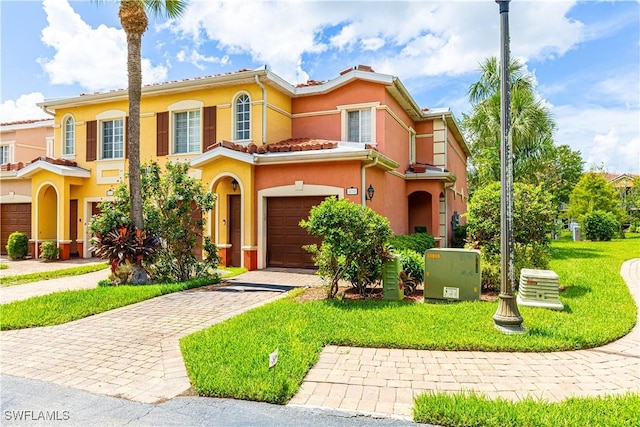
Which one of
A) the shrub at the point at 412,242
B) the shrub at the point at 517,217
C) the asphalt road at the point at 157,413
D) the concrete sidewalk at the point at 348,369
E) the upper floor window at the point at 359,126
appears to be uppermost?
the upper floor window at the point at 359,126

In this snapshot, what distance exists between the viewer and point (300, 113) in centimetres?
1659

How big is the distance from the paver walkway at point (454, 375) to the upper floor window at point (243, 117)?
36.5 feet

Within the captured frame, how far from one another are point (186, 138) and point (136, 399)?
13717mm

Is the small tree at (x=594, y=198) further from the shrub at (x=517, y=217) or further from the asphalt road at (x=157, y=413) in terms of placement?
the asphalt road at (x=157, y=413)

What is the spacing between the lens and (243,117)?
15336mm

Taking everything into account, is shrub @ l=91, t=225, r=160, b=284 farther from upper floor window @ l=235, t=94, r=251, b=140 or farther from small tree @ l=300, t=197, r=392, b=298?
upper floor window @ l=235, t=94, r=251, b=140

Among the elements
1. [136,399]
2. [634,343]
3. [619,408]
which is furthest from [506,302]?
[136,399]

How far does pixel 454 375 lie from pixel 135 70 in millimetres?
11326

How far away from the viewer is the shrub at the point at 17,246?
17.6 meters

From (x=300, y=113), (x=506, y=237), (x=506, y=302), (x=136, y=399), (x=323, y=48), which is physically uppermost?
(x=323, y=48)

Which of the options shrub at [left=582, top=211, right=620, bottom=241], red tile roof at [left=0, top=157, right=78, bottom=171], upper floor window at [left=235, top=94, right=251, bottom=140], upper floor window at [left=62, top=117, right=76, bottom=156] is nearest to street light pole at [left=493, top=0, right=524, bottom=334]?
upper floor window at [left=235, top=94, right=251, bottom=140]

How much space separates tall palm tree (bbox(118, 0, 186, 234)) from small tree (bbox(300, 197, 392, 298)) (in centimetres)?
538

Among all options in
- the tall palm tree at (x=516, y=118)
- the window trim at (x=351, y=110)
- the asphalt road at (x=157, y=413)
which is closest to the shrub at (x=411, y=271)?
Result: the asphalt road at (x=157, y=413)

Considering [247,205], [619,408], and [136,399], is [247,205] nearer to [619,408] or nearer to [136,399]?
[136,399]
